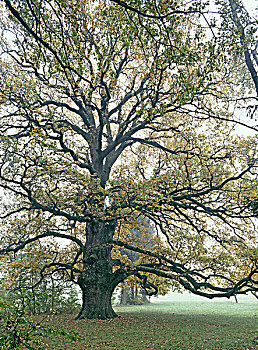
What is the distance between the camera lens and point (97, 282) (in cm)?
1225

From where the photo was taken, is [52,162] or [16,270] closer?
[52,162]

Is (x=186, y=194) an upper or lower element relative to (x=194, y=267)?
upper

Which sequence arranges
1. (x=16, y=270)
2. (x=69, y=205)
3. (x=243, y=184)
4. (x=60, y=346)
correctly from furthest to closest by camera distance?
(x=16, y=270) → (x=243, y=184) → (x=69, y=205) → (x=60, y=346)

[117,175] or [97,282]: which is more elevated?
[117,175]

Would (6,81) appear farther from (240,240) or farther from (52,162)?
(240,240)

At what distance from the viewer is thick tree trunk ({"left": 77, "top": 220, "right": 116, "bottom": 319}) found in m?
12.1

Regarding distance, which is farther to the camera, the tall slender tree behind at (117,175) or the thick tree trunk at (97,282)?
the thick tree trunk at (97,282)

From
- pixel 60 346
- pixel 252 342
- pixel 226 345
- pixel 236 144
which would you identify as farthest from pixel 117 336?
pixel 236 144

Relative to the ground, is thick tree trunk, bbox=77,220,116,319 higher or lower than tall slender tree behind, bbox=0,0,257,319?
lower

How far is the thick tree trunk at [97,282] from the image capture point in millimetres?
12055

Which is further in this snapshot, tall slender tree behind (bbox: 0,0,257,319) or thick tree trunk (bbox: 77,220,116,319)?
thick tree trunk (bbox: 77,220,116,319)

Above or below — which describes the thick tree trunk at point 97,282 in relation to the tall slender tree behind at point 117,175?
below

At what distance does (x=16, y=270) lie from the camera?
13.9 m

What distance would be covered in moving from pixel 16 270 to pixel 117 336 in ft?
23.8
